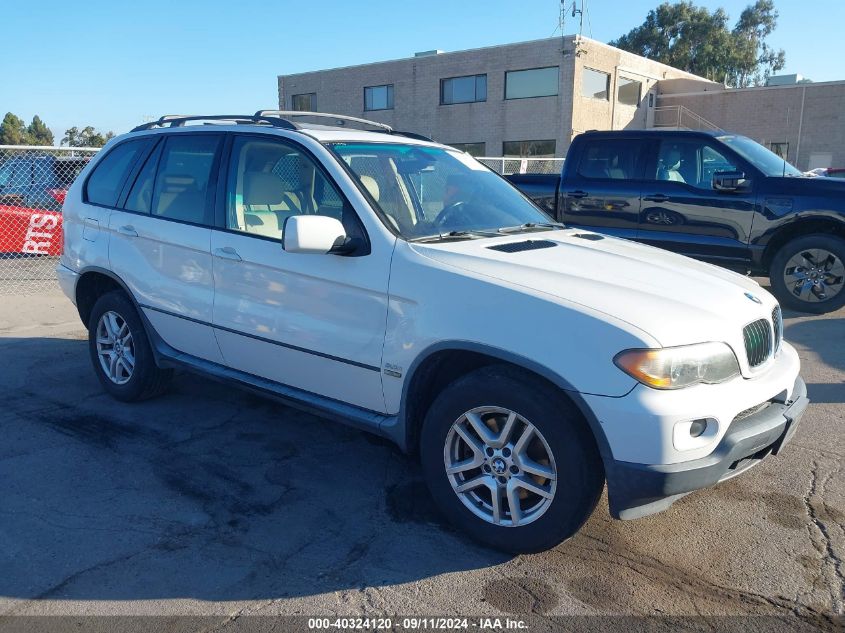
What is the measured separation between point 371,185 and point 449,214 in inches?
18.7

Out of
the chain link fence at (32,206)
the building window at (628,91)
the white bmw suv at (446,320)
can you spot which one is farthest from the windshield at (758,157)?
the building window at (628,91)

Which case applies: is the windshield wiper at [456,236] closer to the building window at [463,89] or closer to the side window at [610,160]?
the side window at [610,160]

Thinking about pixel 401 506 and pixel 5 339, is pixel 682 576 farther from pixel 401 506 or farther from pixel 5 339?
pixel 5 339

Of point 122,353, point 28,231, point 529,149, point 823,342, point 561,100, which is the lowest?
point 823,342

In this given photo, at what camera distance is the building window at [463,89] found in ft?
103

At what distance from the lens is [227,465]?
13.9 feet

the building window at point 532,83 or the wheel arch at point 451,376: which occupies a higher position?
the building window at point 532,83

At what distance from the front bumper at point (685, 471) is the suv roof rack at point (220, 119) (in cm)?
267

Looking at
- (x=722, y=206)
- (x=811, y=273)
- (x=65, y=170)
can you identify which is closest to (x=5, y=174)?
(x=65, y=170)

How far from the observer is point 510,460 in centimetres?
318

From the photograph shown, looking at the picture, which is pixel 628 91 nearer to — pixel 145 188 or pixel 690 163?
pixel 690 163

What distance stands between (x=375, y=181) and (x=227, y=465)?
1.83 m

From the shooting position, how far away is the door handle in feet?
13.6

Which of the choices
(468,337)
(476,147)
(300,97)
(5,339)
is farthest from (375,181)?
(300,97)
